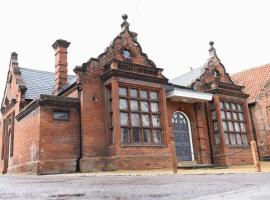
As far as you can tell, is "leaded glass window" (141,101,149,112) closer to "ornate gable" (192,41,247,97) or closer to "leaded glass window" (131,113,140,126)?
"leaded glass window" (131,113,140,126)

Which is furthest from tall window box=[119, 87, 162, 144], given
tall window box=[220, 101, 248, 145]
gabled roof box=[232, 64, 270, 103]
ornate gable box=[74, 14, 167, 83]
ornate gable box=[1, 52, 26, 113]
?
gabled roof box=[232, 64, 270, 103]

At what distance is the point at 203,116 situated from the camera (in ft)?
66.3

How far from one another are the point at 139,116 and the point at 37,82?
9.28m

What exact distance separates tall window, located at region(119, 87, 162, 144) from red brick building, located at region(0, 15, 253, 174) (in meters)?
0.05

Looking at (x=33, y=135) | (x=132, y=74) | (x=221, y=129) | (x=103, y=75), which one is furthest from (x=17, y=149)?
(x=221, y=129)

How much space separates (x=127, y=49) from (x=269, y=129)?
1453 cm

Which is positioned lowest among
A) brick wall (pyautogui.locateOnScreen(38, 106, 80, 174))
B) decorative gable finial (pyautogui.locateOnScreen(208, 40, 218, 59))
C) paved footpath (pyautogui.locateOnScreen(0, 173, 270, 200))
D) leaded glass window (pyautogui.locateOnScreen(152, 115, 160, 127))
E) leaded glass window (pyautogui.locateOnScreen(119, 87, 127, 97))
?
paved footpath (pyautogui.locateOnScreen(0, 173, 270, 200))

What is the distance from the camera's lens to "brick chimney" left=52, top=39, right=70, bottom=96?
19.7 meters

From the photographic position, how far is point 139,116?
631 inches

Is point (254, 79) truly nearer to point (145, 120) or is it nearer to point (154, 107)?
point (154, 107)

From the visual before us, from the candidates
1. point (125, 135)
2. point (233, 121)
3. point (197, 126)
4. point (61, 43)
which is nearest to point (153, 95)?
point (125, 135)

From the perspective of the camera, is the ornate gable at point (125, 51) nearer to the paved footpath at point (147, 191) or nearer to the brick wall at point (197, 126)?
the brick wall at point (197, 126)

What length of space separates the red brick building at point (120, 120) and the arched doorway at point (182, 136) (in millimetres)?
63

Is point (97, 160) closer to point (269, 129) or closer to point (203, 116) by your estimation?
point (203, 116)
